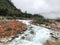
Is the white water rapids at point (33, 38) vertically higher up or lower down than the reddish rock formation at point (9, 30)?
lower down

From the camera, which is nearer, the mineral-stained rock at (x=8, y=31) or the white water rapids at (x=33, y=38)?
the white water rapids at (x=33, y=38)

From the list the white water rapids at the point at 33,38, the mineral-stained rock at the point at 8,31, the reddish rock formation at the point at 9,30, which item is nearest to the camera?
the white water rapids at the point at 33,38

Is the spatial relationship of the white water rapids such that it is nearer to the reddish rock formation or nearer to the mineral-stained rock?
the mineral-stained rock

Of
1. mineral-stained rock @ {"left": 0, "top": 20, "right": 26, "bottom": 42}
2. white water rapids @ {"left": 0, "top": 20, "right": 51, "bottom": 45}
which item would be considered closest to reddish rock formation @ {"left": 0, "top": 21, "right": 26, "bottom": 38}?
mineral-stained rock @ {"left": 0, "top": 20, "right": 26, "bottom": 42}

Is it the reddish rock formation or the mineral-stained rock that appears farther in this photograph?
the reddish rock formation

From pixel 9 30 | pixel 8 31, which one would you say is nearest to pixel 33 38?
pixel 8 31

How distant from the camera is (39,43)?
99.9 ft

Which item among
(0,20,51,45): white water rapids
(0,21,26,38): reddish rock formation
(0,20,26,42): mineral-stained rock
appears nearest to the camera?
(0,20,51,45): white water rapids

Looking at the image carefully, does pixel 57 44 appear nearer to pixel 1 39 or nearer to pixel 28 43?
pixel 28 43

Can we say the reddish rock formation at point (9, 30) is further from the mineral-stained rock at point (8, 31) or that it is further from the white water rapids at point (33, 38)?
the white water rapids at point (33, 38)

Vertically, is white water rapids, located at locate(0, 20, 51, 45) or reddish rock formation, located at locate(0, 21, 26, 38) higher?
reddish rock formation, located at locate(0, 21, 26, 38)

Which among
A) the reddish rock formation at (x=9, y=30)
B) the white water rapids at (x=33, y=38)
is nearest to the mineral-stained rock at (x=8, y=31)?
the reddish rock formation at (x=9, y=30)

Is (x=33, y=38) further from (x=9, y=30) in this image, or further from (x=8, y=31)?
(x=9, y=30)

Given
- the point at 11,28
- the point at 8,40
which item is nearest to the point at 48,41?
the point at 8,40
